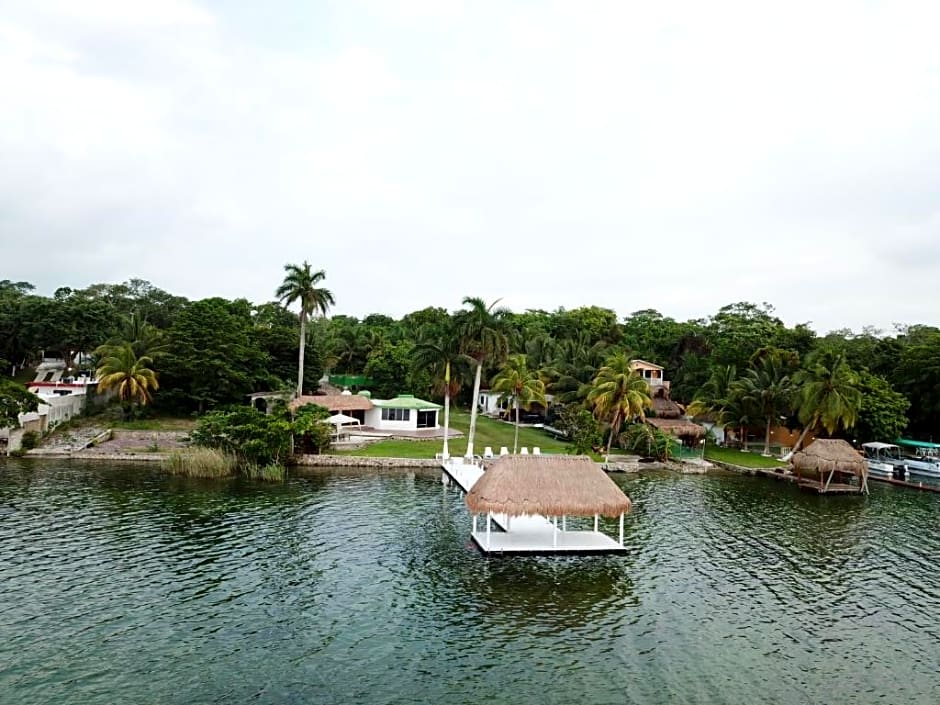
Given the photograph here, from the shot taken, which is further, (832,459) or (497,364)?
(497,364)

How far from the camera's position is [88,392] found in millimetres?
54906

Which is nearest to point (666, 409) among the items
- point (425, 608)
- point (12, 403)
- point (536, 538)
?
point (536, 538)

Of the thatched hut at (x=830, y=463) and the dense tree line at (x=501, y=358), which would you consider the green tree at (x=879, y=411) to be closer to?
the dense tree line at (x=501, y=358)

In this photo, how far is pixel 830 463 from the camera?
3947 centimetres

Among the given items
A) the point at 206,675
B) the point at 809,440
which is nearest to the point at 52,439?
the point at 206,675

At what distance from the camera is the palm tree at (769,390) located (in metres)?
50.6

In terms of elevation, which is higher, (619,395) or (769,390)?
(769,390)

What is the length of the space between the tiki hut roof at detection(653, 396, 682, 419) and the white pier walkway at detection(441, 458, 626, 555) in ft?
99.6

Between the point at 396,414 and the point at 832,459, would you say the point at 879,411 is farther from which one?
the point at 396,414

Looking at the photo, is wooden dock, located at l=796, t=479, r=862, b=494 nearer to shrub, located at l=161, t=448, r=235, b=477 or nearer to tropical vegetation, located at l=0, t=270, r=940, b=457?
tropical vegetation, located at l=0, t=270, r=940, b=457

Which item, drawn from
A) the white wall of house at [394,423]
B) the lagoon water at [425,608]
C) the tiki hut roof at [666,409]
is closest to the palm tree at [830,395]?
the tiki hut roof at [666,409]

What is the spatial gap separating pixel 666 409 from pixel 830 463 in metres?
18.9

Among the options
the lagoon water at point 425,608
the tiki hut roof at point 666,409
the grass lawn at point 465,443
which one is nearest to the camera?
the lagoon water at point 425,608

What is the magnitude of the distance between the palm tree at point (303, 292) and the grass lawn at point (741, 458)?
3329cm
